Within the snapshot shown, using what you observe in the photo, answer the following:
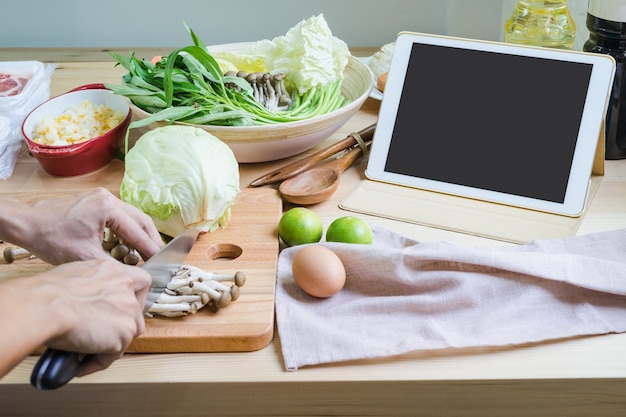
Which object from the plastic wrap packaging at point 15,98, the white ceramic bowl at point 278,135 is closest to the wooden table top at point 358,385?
the white ceramic bowl at point 278,135

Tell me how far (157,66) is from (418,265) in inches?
29.6

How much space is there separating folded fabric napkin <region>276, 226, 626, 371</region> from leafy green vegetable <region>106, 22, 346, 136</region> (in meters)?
0.40

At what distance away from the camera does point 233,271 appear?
1.10 meters

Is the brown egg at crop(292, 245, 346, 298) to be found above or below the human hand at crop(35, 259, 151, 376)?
below

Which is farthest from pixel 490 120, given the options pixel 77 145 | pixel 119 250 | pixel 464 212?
pixel 77 145

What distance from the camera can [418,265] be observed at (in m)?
1.07

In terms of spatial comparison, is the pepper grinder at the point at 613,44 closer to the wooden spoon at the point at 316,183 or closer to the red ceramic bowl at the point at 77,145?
the wooden spoon at the point at 316,183

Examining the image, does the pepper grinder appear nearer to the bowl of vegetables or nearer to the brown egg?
the bowl of vegetables

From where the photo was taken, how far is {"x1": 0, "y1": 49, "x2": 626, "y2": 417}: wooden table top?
927 mm

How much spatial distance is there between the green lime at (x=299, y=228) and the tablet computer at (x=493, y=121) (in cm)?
23

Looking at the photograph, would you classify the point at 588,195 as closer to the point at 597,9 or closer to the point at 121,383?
the point at 597,9

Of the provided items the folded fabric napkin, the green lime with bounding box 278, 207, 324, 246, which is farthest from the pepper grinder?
the green lime with bounding box 278, 207, 324, 246

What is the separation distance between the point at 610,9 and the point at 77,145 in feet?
3.50

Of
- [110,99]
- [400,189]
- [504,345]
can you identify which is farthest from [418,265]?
[110,99]
